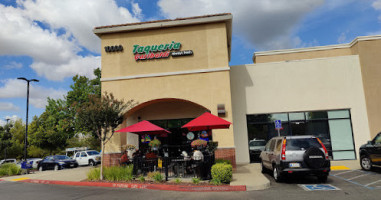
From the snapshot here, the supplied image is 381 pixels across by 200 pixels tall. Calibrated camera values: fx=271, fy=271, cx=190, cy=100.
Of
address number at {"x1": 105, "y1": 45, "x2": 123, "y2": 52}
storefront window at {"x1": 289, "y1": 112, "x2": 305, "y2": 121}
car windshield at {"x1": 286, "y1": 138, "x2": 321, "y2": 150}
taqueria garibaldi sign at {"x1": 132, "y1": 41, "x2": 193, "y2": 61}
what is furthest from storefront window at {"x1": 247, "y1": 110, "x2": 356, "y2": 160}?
address number at {"x1": 105, "y1": 45, "x2": 123, "y2": 52}

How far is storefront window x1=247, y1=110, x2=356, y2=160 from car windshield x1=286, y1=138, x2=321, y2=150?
24.3ft

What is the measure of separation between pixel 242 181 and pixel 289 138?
7.96 ft

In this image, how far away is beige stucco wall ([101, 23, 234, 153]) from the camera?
1500cm

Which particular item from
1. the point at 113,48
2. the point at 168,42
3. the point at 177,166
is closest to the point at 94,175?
the point at 177,166

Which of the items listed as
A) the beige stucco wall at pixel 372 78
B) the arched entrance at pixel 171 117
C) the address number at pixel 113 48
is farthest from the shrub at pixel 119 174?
the beige stucco wall at pixel 372 78

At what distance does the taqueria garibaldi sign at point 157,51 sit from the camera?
1567 cm

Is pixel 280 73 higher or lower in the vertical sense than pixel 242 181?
higher

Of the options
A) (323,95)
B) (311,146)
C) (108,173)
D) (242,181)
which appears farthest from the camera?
(323,95)

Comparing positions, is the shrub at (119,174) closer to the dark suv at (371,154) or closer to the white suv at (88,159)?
the dark suv at (371,154)

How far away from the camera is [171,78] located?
50.9 feet

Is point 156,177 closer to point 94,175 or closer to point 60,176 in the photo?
point 94,175

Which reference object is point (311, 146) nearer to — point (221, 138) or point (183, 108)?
point (221, 138)

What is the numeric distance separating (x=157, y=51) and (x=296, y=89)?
9.11m

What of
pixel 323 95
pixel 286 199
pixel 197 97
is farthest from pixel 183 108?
pixel 286 199
